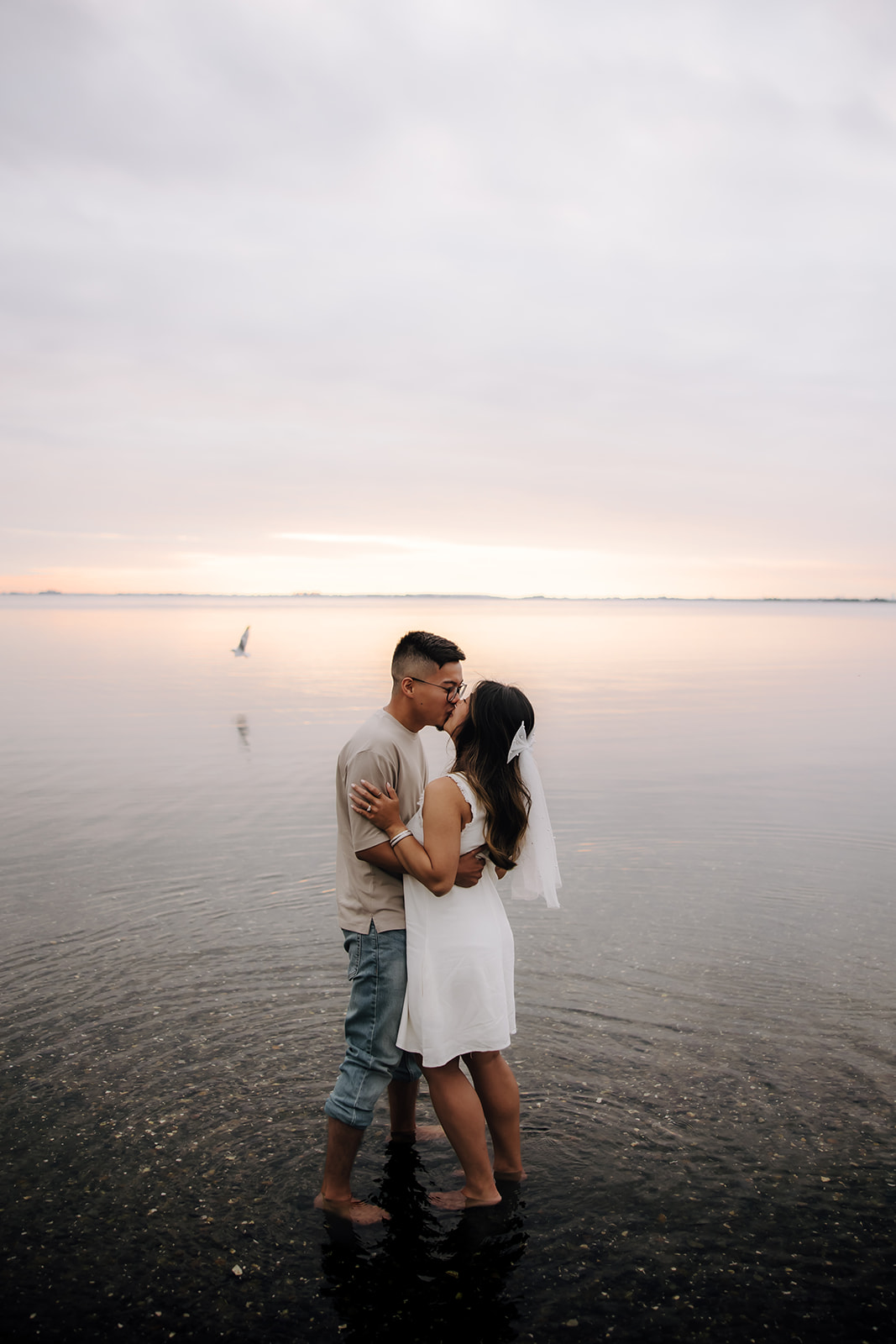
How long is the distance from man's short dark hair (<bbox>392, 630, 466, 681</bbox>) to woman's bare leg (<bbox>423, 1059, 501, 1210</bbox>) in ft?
5.63

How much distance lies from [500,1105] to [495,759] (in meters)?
1.60

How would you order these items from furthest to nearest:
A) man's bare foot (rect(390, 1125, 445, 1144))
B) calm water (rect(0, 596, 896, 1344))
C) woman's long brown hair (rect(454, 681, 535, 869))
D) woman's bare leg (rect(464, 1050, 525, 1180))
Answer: man's bare foot (rect(390, 1125, 445, 1144)) < woman's bare leg (rect(464, 1050, 525, 1180)) < woman's long brown hair (rect(454, 681, 535, 869)) < calm water (rect(0, 596, 896, 1344))

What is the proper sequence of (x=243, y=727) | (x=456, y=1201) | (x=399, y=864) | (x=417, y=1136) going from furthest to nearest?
(x=243, y=727) < (x=417, y=1136) < (x=456, y=1201) < (x=399, y=864)

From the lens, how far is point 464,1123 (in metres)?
4.11

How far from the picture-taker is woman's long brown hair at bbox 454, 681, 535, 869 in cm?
409

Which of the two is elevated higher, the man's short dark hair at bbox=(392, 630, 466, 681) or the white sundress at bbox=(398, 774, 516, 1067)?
the man's short dark hair at bbox=(392, 630, 466, 681)

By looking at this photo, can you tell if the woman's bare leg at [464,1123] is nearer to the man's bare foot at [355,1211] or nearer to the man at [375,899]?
the man at [375,899]

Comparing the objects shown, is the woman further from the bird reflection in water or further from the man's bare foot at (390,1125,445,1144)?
the man's bare foot at (390,1125,445,1144)

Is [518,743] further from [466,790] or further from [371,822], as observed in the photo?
[371,822]

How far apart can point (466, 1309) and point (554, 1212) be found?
2.29 feet

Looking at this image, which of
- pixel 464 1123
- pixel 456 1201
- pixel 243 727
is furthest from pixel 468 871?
pixel 243 727

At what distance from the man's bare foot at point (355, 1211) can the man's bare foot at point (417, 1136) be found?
610mm

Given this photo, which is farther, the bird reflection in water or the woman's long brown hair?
the woman's long brown hair

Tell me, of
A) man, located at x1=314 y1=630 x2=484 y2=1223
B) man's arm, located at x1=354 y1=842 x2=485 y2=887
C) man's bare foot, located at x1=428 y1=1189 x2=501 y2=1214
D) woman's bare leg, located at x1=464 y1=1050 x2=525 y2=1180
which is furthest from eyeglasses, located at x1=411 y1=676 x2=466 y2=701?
man's bare foot, located at x1=428 y1=1189 x2=501 y2=1214
